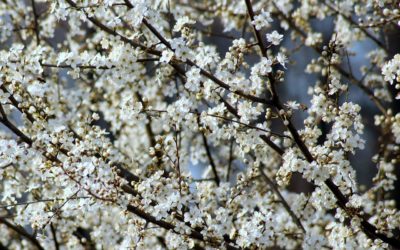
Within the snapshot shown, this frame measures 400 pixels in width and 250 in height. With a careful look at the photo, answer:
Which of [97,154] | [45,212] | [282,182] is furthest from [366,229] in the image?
→ [45,212]

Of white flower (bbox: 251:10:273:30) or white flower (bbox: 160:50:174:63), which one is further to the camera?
white flower (bbox: 160:50:174:63)

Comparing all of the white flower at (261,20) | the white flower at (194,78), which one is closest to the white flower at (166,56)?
the white flower at (194,78)

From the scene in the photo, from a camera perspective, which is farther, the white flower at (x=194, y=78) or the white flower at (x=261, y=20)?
the white flower at (x=194, y=78)

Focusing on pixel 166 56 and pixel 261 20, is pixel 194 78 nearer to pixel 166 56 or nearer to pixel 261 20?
pixel 166 56

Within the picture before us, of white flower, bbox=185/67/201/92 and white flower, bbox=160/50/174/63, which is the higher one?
white flower, bbox=160/50/174/63

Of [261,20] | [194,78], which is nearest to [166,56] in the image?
[194,78]

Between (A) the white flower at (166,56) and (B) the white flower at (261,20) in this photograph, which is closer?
(B) the white flower at (261,20)

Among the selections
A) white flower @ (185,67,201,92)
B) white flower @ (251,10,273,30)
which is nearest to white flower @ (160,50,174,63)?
white flower @ (185,67,201,92)

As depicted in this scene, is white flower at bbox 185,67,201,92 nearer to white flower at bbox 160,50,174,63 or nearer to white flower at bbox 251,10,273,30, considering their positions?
white flower at bbox 160,50,174,63

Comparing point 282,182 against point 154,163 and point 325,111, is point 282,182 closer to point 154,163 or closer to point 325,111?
point 325,111

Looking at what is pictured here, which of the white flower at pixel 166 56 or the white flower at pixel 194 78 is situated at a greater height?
the white flower at pixel 166 56

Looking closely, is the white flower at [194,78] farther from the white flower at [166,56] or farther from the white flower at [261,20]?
the white flower at [261,20]
